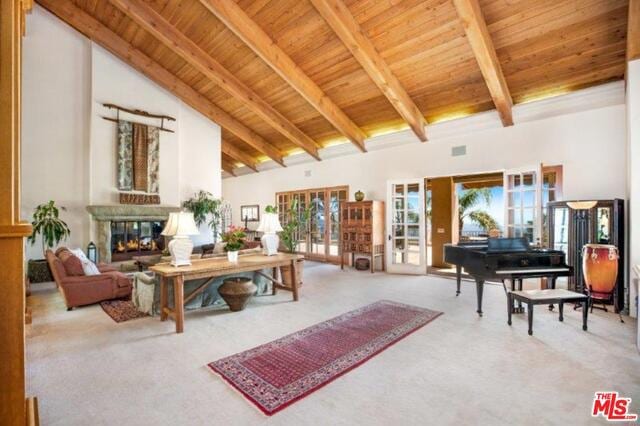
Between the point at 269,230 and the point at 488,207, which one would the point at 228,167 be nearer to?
the point at 269,230

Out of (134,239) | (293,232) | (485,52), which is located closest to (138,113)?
(134,239)

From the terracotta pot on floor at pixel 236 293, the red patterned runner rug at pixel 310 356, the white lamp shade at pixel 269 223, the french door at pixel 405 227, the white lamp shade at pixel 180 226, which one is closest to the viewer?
the red patterned runner rug at pixel 310 356

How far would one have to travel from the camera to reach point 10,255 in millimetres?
1164

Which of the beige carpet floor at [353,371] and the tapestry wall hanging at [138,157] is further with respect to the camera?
the tapestry wall hanging at [138,157]

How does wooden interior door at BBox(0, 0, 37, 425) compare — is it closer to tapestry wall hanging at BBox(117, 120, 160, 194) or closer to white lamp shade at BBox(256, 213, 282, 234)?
white lamp shade at BBox(256, 213, 282, 234)

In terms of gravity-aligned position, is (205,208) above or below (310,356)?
above

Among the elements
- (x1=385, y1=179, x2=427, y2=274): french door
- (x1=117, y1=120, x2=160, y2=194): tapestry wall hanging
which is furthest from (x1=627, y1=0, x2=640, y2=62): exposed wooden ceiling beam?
(x1=117, y1=120, x2=160, y2=194): tapestry wall hanging

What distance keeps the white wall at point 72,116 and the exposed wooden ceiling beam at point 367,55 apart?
523 cm

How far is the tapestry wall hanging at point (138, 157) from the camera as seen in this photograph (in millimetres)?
6957

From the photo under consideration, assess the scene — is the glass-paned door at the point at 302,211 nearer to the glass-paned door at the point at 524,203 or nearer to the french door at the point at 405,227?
the french door at the point at 405,227

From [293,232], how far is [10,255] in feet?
23.7

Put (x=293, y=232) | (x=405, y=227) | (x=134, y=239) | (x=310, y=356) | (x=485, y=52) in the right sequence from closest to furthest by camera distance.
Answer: (x=310, y=356) < (x=485, y=52) < (x=405, y=227) < (x=134, y=239) < (x=293, y=232)

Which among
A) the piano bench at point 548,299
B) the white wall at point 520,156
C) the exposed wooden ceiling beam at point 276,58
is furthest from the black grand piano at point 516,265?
the exposed wooden ceiling beam at point 276,58

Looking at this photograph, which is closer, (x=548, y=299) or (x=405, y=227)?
(x=548, y=299)
